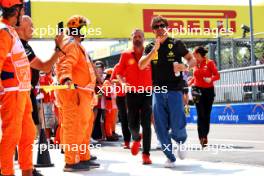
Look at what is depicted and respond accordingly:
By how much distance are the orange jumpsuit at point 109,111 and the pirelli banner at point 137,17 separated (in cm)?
1182

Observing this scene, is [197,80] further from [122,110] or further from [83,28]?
[83,28]

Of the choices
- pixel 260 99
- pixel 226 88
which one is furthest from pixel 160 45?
pixel 226 88

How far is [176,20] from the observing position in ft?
100

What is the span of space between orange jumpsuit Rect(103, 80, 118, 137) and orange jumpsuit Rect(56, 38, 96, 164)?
596cm

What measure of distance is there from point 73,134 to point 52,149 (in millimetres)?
3959

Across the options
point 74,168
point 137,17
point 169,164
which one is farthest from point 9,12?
point 137,17

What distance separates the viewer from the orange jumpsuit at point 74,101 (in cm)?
702

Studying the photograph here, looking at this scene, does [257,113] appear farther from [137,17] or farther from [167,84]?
[137,17]

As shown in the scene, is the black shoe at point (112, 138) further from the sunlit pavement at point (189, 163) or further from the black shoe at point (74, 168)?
the black shoe at point (74, 168)

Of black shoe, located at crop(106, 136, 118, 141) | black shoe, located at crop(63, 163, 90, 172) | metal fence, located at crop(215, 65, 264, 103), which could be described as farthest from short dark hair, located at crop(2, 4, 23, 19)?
metal fence, located at crop(215, 65, 264, 103)

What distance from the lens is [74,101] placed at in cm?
706

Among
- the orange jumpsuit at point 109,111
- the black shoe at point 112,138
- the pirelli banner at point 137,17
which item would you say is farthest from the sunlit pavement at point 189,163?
the pirelli banner at point 137,17

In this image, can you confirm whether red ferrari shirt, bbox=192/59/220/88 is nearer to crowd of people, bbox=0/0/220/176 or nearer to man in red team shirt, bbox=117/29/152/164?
crowd of people, bbox=0/0/220/176

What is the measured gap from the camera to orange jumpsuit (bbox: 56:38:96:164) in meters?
7.02
